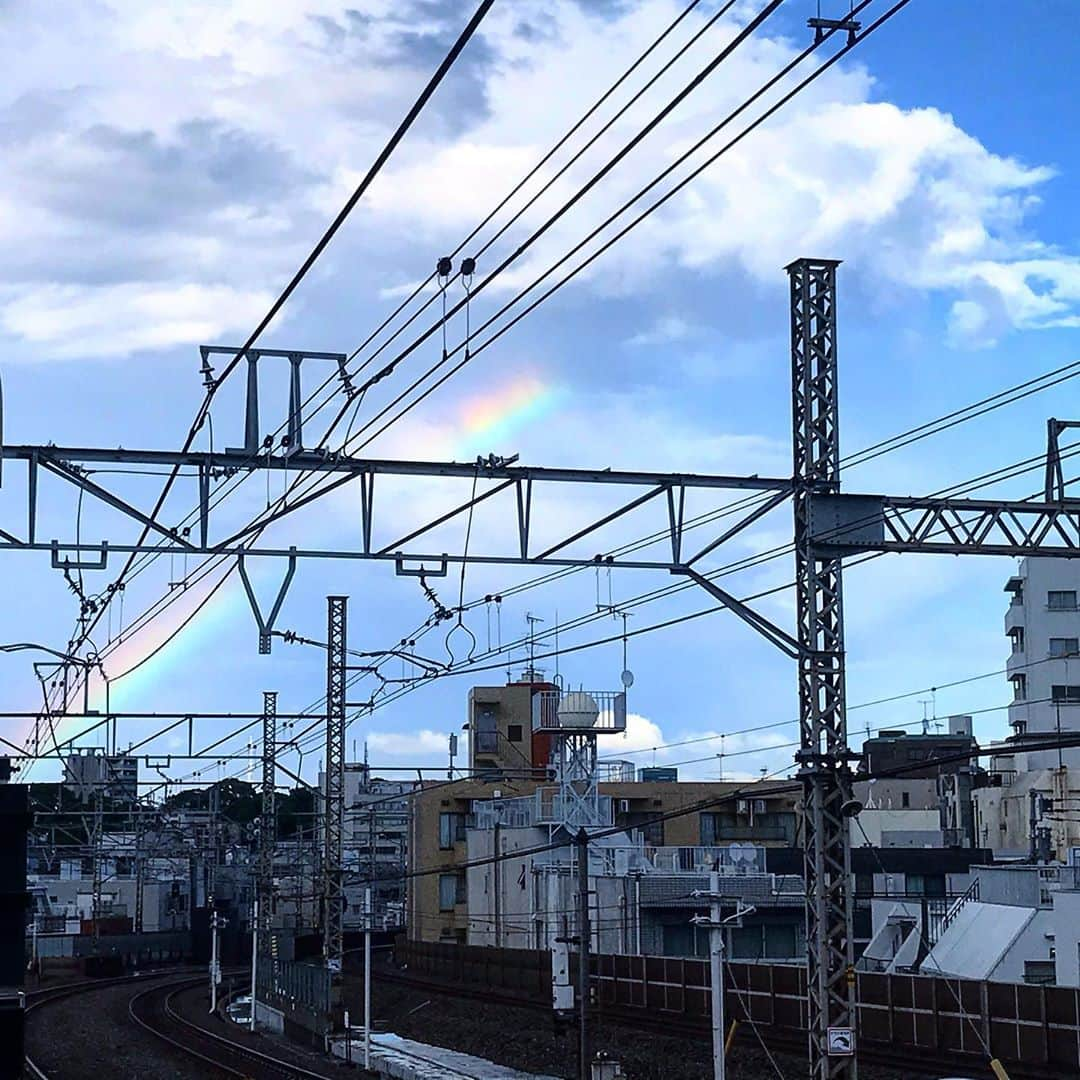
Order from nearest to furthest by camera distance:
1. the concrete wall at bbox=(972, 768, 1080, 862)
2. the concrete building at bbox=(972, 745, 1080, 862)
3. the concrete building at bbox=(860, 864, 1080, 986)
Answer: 1. the concrete building at bbox=(860, 864, 1080, 986)
2. the concrete building at bbox=(972, 745, 1080, 862)
3. the concrete wall at bbox=(972, 768, 1080, 862)

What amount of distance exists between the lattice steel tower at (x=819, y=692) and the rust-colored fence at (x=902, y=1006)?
10482mm

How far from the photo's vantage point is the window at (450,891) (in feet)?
210

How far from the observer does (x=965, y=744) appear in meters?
62.7

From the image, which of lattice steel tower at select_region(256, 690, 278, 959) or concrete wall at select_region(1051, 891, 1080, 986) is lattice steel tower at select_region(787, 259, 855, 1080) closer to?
concrete wall at select_region(1051, 891, 1080, 986)

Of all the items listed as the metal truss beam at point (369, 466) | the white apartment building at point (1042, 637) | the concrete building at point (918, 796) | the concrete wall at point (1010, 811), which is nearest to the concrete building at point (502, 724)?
the concrete building at point (918, 796)

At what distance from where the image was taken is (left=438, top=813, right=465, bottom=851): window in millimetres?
64188


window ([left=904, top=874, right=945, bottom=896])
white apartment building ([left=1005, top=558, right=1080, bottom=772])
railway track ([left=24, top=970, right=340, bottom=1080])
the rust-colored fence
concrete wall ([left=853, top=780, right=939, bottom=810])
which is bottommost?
railway track ([left=24, top=970, right=340, bottom=1080])

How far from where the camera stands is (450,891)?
64.1 meters

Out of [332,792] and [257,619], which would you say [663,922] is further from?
[257,619]

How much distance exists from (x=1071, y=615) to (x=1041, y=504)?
57934 mm

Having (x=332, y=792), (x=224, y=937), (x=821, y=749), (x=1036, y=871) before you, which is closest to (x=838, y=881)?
(x=821, y=749)

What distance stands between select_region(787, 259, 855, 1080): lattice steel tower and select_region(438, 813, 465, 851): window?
159ft

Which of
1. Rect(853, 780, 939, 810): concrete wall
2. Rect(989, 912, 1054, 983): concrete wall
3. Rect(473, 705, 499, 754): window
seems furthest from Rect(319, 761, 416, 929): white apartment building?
Rect(989, 912, 1054, 983): concrete wall

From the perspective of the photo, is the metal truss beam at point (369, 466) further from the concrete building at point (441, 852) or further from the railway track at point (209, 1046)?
the concrete building at point (441, 852)
